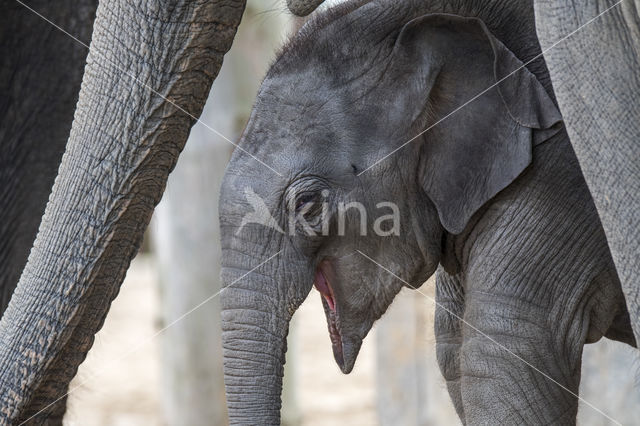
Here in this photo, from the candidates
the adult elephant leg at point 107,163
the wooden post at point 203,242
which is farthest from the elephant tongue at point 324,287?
the wooden post at point 203,242

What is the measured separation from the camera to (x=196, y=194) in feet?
15.6

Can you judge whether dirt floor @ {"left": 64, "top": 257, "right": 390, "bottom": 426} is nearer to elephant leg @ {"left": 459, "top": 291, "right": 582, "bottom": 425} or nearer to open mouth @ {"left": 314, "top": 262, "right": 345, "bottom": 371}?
open mouth @ {"left": 314, "top": 262, "right": 345, "bottom": 371}

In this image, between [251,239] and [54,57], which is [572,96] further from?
[54,57]

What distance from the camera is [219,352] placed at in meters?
4.95

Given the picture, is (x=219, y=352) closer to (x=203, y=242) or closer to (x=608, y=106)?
(x=203, y=242)

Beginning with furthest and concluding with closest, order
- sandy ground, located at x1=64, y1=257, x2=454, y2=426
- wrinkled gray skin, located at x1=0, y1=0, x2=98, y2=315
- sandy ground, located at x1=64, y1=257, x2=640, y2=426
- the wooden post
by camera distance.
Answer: sandy ground, located at x1=64, y1=257, x2=454, y2=426, the wooden post, sandy ground, located at x1=64, y1=257, x2=640, y2=426, wrinkled gray skin, located at x1=0, y1=0, x2=98, y2=315

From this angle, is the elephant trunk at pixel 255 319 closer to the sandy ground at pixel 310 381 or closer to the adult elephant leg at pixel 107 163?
the adult elephant leg at pixel 107 163

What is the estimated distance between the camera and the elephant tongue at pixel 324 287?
217 cm

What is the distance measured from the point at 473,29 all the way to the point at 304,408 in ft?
13.2

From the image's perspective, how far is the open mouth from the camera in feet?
7.11

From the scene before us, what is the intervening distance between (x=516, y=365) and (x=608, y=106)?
0.60m

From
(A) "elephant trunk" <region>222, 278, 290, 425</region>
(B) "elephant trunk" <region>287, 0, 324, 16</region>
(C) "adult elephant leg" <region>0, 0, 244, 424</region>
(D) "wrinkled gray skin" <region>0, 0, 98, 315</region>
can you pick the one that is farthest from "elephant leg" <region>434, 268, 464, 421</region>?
(D) "wrinkled gray skin" <region>0, 0, 98, 315</region>

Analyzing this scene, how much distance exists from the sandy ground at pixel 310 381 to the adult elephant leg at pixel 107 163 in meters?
0.62

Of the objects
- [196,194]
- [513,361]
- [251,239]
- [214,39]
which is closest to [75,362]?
[251,239]
